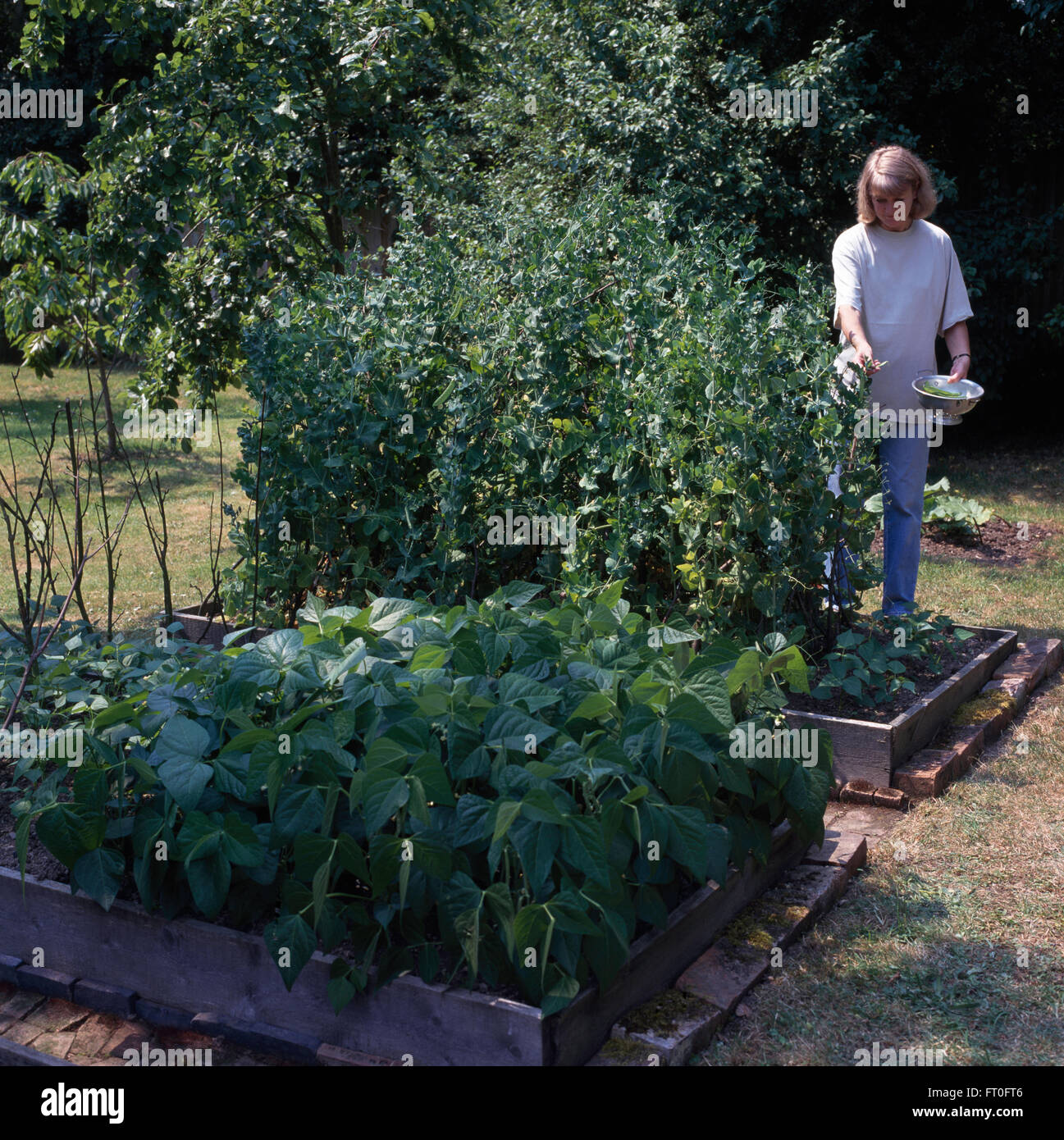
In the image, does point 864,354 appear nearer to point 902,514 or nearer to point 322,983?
point 902,514

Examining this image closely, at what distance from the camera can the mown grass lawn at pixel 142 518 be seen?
21.2 ft

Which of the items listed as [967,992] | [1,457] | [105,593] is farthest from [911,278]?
[1,457]

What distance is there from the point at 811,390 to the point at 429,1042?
8.97 ft

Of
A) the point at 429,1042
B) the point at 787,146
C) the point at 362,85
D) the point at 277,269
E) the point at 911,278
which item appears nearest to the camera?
the point at 429,1042

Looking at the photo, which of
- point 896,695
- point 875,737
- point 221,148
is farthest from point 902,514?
point 221,148

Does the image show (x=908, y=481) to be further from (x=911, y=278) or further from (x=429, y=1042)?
(x=429, y=1042)

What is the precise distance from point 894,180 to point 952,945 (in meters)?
3.22

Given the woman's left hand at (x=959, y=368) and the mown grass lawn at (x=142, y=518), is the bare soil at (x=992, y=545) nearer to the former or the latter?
the woman's left hand at (x=959, y=368)

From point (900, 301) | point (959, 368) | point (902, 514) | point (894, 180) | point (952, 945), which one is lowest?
point (952, 945)

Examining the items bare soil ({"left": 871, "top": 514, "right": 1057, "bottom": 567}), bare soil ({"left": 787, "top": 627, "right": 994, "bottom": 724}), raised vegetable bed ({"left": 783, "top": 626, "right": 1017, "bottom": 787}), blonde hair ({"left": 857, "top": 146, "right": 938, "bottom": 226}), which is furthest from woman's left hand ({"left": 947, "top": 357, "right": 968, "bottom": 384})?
bare soil ({"left": 871, "top": 514, "right": 1057, "bottom": 567})

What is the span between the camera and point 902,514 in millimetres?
5180

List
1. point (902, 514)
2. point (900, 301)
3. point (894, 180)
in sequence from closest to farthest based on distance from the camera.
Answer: point (894, 180) < point (900, 301) < point (902, 514)

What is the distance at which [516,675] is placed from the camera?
2811 mm

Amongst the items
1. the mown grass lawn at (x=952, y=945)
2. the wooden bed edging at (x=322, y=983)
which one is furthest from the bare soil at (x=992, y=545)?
the wooden bed edging at (x=322, y=983)
